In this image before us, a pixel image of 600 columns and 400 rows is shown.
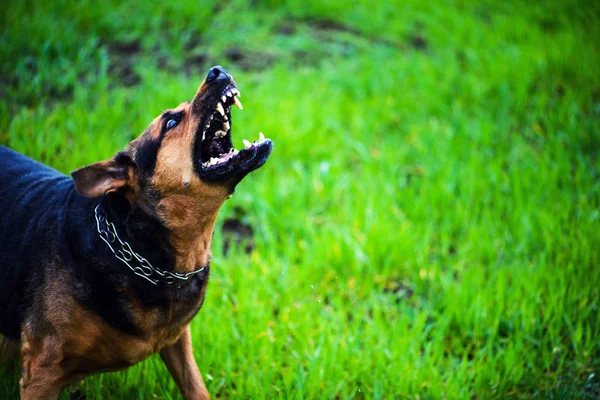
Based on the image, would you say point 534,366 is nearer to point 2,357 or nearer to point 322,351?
point 322,351

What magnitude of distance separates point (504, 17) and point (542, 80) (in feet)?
6.39

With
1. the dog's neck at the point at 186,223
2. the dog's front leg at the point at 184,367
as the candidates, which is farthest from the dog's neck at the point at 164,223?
the dog's front leg at the point at 184,367

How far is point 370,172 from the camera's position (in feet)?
18.3

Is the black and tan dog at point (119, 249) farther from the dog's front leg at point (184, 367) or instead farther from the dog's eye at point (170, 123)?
the dog's front leg at point (184, 367)

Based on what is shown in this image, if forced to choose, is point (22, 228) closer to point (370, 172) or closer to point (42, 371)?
point (42, 371)

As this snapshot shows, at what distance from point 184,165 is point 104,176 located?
0.39 meters

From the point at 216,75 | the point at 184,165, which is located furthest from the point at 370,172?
the point at 184,165

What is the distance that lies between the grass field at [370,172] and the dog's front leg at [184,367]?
10.8 inches

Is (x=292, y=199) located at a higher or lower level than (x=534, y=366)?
higher

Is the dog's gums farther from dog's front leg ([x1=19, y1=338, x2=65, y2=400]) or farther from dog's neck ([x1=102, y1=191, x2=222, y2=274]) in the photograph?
dog's front leg ([x1=19, y1=338, x2=65, y2=400])

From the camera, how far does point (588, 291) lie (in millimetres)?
4195

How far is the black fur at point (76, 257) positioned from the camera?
2785mm

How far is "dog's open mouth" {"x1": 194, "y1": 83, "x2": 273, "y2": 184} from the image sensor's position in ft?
9.45

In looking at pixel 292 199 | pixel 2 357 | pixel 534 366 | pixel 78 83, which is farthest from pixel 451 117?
pixel 2 357
